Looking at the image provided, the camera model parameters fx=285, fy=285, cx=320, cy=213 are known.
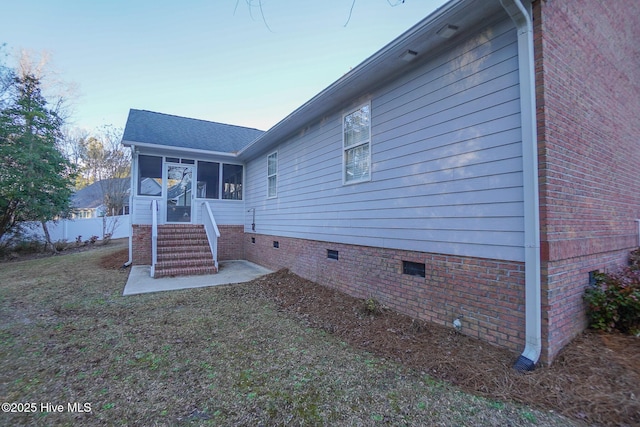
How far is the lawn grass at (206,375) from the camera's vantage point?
222 centimetres

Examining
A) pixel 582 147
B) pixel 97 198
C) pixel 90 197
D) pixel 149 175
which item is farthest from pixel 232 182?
pixel 90 197

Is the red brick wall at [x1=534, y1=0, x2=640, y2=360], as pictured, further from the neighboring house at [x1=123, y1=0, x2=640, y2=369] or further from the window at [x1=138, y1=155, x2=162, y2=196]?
the window at [x1=138, y1=155, x2=162, y2=196]

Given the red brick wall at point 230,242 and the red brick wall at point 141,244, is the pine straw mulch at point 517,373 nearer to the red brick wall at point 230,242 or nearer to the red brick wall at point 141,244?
the red brick wall at point 230,242

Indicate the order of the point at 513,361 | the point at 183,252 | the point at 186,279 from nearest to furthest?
1. the point at 513,361
2. the point at 186,279
3. the point at 183,252

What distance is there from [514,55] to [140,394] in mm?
4956

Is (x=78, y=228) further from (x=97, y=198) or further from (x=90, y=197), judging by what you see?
(x=90, y=197)

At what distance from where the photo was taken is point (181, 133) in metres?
10.7

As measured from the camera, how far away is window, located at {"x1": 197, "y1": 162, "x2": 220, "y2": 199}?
1046 cm

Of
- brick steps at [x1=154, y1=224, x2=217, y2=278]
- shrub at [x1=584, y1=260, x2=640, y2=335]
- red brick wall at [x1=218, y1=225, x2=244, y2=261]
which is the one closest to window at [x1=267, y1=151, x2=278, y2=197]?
red brick wall at [x1=218, y1=225, x2=244, y2=261]


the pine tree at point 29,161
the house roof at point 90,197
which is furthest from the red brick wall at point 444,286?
the house roof at point 90,197

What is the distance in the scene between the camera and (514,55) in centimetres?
306

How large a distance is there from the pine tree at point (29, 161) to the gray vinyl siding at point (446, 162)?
12.5 meters

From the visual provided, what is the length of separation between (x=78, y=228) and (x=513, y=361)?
787 inches

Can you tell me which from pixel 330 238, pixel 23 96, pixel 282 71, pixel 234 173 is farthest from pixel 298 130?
pixel 23 96
